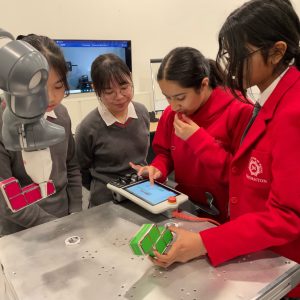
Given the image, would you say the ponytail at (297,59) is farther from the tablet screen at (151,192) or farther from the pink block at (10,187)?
the pink block at (10,187)

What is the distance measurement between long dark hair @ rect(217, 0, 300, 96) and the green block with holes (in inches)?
15.0

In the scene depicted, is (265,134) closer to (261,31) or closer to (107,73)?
(261,31)

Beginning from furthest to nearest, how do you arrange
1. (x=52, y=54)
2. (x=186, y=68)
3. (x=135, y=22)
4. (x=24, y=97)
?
(x=135, y=22), (x=186, y=68), (x=52, y=54), (x=24, y=97)

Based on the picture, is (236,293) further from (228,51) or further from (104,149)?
(104,149)

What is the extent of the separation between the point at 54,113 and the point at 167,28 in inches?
90.1

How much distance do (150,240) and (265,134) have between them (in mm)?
338

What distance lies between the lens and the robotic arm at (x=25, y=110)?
418mm

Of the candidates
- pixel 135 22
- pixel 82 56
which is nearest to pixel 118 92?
pixel 82 56

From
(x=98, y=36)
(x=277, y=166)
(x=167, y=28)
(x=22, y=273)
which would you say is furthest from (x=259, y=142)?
(x=167, y=28)

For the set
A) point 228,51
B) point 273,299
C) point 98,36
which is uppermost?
point 98,36

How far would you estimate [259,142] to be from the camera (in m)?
0.70

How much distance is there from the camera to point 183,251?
26.8 inches

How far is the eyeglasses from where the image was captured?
3.92 feet

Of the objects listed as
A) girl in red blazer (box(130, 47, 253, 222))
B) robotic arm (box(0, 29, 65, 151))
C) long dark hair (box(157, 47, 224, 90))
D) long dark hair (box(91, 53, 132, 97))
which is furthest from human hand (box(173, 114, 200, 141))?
robotic arm (box(0, 29, 65, 151))
